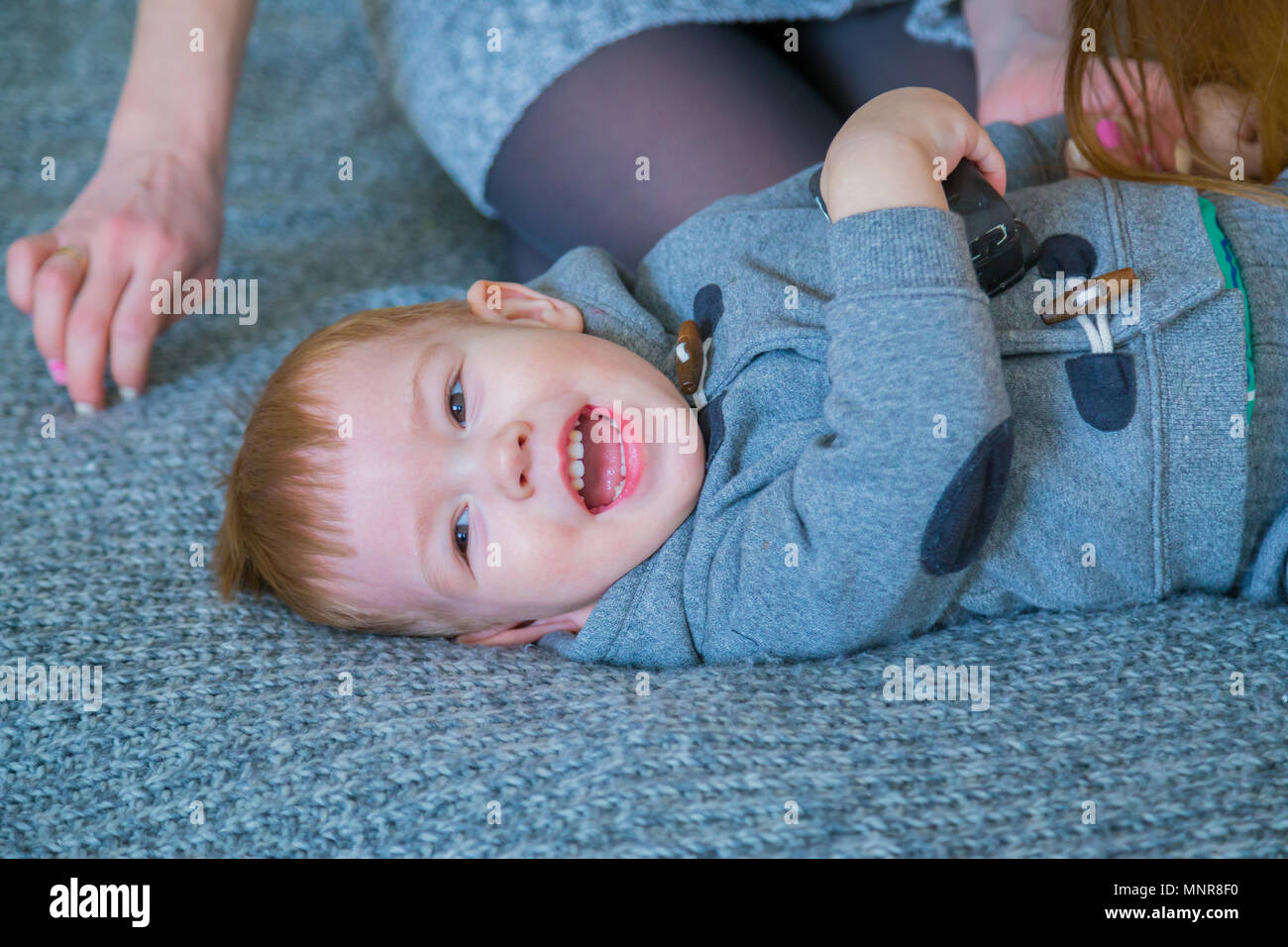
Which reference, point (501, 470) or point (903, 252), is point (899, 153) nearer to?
point (903, 252)

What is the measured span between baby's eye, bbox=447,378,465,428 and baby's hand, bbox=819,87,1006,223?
395 millimetres

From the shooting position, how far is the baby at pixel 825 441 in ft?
2.77

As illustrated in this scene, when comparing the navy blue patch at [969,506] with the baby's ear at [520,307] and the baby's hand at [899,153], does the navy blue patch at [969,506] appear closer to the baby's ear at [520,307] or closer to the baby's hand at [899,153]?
the baby's hand at [899,153]

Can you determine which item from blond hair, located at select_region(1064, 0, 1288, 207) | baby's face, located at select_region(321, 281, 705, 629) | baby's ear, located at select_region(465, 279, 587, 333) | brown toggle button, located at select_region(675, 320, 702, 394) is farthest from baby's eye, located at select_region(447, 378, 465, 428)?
blond hair, located at select_region(1064, 0, 1288, 207)

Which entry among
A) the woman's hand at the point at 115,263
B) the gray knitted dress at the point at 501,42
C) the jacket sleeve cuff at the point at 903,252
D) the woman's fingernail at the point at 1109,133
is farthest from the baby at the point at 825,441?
the gray knitted dress at the point at 501,42

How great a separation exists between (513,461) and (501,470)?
0.04 ft

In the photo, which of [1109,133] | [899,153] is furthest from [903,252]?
[1109,133]

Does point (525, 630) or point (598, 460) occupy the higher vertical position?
point (598, 460)

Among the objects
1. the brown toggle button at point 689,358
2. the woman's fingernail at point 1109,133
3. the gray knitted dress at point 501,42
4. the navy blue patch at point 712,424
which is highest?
the gray knitted dress at point 501,42

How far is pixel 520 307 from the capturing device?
1096mm

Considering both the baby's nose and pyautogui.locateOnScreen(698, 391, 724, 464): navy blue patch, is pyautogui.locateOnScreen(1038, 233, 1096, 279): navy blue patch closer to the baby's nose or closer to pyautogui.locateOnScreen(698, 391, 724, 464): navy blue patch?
pyautogui.locateOnScreen(698, 391, 724, 464): navy blue patch

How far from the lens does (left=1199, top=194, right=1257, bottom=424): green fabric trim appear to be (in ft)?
3.02

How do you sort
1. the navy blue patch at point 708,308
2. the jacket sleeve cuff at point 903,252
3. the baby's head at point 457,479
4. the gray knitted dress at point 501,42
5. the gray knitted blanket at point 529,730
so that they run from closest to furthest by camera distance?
the gray knitted blanket at point 529,730, the jacket sleeve cuff at point 903,252, the baby's head at point 457,479, the navy blue patch at point 708,308, the gray knitted dress at point 501,42

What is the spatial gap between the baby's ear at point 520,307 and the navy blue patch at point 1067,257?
0.47 metres
